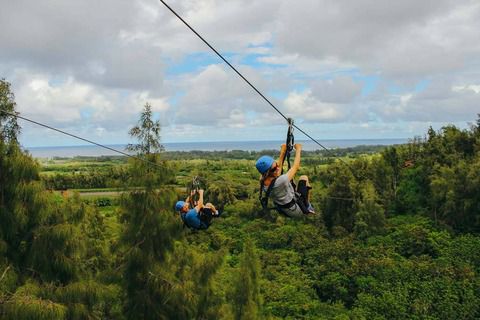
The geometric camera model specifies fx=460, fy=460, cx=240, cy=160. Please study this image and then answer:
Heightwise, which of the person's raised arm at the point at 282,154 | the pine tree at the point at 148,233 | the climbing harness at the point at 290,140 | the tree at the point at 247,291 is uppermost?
the climbing harness at the point at 290,140

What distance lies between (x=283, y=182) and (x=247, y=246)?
8844 millimetres

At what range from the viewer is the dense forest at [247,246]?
752 cm

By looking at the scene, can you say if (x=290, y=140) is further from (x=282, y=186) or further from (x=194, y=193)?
(x=194, y=193)

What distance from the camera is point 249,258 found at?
13602 mm

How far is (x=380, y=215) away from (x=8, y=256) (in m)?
27.4

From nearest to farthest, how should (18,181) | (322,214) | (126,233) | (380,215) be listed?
1. (18,181)
2. (126,233)
3. (380,215)
4. (322,214)

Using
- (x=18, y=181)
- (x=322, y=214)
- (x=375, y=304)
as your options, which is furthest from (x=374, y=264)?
(x=18, y=181)

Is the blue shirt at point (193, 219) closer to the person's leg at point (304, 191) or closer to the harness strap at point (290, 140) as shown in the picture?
the person's leg at point (304, 191)

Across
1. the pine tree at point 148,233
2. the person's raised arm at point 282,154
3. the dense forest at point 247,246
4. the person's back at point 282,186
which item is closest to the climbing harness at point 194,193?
the dense forest at point 247,246

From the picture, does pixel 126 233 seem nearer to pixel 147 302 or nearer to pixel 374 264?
pixel 147 302

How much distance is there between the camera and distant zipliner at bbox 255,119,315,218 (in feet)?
17.0

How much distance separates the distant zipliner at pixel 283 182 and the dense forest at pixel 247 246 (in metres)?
2.75

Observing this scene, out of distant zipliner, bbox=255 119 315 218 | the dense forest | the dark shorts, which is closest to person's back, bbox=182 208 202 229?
the dense forest

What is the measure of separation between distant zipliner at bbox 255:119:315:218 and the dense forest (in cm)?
275
